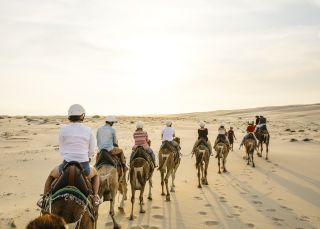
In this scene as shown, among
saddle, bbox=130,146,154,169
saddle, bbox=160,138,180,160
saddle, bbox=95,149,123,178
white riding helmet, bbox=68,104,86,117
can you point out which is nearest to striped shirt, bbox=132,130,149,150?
saddle, bbox=130,146,154,169

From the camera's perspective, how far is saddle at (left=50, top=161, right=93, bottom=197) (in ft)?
22.8

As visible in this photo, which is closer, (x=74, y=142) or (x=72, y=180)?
(x=72, y=180)

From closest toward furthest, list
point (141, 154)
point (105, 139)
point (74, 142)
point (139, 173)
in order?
point (74, 142)
point (105, 139)
point (139, 173)
point (141, 154)

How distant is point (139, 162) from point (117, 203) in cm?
239

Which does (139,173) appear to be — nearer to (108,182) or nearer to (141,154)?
(141,154)

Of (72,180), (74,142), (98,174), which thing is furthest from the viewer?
(98,174)

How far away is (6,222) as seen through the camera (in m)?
11.1

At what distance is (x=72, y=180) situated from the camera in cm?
699

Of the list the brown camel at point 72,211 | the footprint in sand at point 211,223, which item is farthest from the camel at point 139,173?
the brown camel at point 72,211

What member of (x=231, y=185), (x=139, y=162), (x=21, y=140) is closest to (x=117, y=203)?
(x=139, y=162)

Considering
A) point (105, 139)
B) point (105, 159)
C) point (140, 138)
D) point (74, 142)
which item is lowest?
point (105, 159)

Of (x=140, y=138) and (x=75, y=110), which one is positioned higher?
(x=75, y=110)

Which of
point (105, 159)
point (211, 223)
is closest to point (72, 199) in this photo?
point (105, 159)

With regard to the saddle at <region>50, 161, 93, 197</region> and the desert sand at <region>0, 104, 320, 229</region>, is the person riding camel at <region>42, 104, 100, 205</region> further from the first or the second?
the desert sand at <region>0, 104, 320, 229</region>
